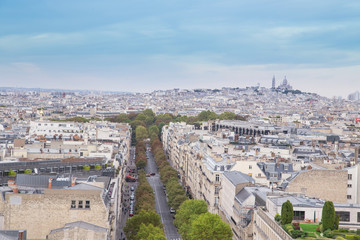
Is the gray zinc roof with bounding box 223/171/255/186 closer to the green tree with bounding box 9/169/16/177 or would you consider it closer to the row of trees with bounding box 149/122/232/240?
the row of trees with bounding box 149/122/232/240

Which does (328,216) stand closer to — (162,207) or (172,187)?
(172,187)

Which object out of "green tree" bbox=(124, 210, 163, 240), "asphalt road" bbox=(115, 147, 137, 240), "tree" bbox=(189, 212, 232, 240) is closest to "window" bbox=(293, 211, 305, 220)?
"tree" bbox=(189, 212, 232, 240)

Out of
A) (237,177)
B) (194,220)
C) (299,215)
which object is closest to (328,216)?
(299,215)

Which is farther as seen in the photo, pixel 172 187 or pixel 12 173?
pixel 172 187

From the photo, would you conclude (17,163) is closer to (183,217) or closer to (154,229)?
(154,229)

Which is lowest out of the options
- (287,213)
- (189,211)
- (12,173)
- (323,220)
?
(189,211)

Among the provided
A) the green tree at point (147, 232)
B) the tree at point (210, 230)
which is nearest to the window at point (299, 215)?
the tree at point (210, 230)

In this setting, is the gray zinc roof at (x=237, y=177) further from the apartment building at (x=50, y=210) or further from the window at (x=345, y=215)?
the apartment building at (x=50, y=210)

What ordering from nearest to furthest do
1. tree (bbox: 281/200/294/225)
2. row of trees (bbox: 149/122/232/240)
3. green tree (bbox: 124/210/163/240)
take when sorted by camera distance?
1. tree (bbox: 281/200/294/225)
2. row of trees (bbox: 149/122/232/240)
3. green tree (bbox: 124/210/163/240)

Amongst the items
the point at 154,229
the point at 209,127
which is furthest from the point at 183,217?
the point at 209,127
